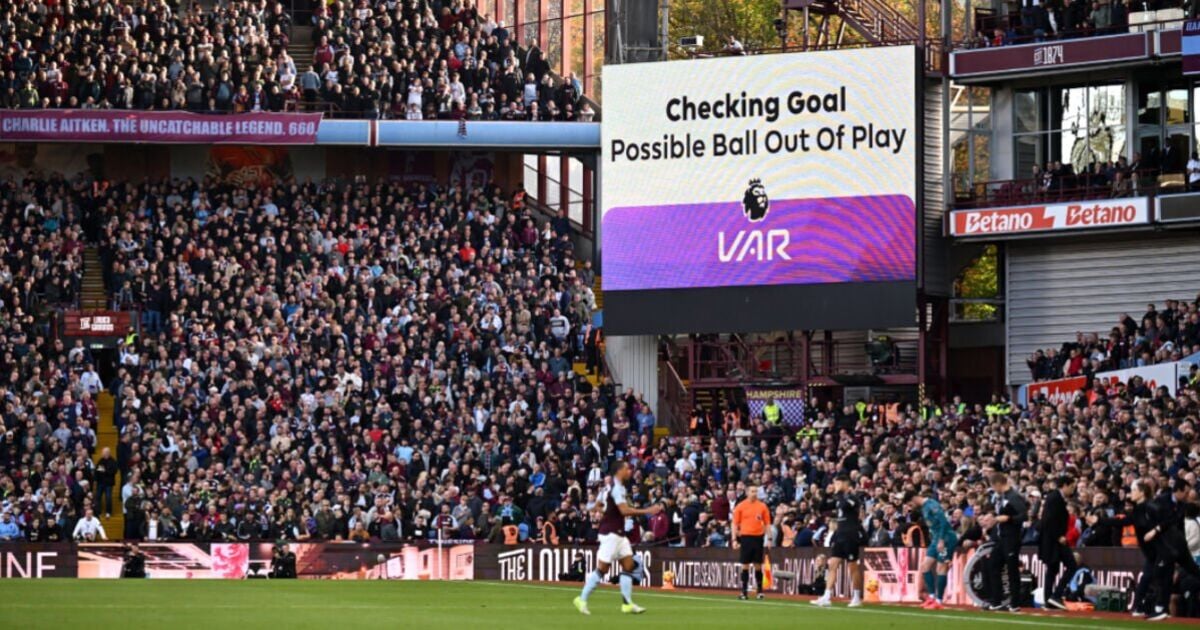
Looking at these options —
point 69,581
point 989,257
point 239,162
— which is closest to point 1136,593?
point 69,581

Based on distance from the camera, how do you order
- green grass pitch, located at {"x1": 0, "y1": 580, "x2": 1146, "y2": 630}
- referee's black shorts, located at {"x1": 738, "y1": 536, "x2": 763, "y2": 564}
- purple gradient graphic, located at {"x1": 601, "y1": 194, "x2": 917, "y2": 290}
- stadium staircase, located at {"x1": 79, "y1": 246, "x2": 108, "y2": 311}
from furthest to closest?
stadium staircase, located at {"x1": 79, "y1": 246, "x2": 108, "y2": 311} < purple gradient graphic, located at {"x1": 601, "y1": 194, "x2": 917, "y2": 290} < referee's black shorts, located at {"x1": 738, "y1": 536, "x2": 763, "y2": 564} < green grass pitch, located at {"x1": 0, "y1": 580, "x2": 1146, "y2": 630}

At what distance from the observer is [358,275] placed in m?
51.2

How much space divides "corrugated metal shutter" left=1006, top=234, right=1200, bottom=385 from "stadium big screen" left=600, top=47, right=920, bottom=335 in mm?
3026

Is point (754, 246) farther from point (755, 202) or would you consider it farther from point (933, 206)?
point (933, 206)

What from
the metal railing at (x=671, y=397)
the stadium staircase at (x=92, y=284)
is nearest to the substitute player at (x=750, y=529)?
the metal railing at (x=671, y=397)

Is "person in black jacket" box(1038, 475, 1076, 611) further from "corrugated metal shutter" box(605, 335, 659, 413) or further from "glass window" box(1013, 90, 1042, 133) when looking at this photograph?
"corrugated metal shutter" box(605, 335, 659, 413)

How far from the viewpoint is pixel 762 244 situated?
4719 centimetres

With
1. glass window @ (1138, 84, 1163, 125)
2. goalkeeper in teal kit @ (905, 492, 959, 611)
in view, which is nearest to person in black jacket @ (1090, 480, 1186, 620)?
goalkeeper in teal kit @ (905, 492, 959, 611)

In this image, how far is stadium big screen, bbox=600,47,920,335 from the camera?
46.4 metres

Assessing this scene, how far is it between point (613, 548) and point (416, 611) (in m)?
2.62

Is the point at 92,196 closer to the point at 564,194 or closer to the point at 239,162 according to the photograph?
the point at 239,162

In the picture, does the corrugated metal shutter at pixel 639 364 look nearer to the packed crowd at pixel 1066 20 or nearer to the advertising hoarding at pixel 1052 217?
the advertising hoarding at pixel 1052 217

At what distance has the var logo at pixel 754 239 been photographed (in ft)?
154

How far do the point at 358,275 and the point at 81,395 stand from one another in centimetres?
761
